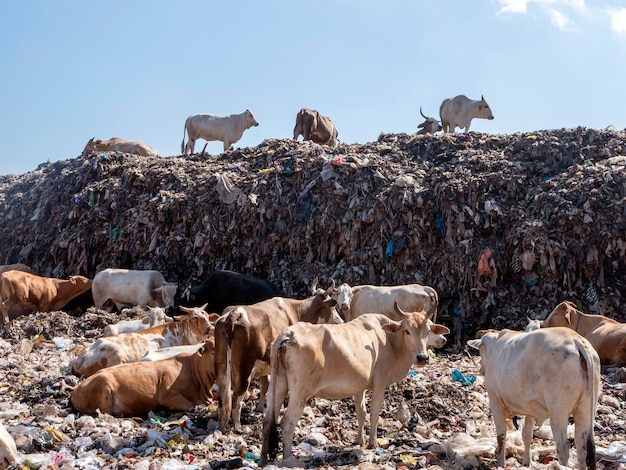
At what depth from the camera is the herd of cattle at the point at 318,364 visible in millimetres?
5527

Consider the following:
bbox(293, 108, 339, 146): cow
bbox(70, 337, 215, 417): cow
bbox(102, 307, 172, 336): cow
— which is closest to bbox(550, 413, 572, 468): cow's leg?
bbox(70, 337, 215, 417): cow

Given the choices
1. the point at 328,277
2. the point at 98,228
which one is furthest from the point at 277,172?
the point at 98,228

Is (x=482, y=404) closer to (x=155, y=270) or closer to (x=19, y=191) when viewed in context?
(x=155, y=270)

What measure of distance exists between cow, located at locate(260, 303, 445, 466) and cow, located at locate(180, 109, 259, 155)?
14.0 metres

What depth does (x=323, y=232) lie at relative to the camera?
1442cm

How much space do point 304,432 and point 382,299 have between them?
523 cm

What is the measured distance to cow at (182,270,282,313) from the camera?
13.3 meters

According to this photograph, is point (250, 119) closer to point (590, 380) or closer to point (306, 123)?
point (306, 123)

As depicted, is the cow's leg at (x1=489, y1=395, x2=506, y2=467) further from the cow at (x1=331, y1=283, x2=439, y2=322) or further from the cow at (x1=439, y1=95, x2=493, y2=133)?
the cow at (x1=439, y1=95, x2=493, y2=133)

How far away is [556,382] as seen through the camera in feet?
17.9

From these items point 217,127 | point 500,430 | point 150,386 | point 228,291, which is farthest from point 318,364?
point 217,127

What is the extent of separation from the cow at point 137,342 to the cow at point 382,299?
233 cm

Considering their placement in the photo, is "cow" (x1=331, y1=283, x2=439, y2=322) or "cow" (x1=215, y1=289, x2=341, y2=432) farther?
"cow" (x1=331, y1=283, x2=439, y2=322)

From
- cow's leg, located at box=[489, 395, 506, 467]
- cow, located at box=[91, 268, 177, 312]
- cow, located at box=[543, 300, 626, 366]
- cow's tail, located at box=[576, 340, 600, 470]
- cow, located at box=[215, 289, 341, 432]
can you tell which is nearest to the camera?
cow's tail, located at box=[576, 340, 600, 470]
